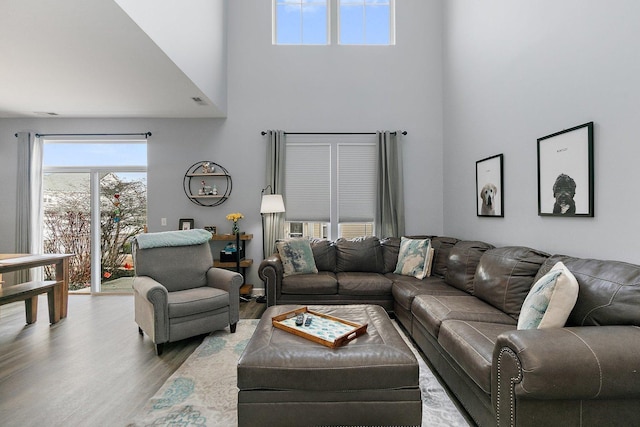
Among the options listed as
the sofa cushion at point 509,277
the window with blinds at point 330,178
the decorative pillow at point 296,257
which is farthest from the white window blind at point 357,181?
the sofa cushion at point 509,277

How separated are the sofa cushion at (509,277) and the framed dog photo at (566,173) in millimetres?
416

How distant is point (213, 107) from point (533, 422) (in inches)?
177

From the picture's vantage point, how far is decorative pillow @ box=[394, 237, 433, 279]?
3734mm

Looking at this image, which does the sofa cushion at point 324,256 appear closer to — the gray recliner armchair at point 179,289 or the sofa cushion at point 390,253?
the sofa cushion at point 390,253

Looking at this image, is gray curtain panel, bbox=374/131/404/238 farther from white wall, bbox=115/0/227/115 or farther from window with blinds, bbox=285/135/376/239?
white wall, bbox=115/0/227/115

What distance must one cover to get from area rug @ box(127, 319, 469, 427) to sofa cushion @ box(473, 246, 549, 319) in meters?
0.77

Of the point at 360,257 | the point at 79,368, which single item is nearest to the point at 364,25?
the point at 360,257

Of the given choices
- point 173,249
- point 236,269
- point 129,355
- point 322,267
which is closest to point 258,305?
point 236,269

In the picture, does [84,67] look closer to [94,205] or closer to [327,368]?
[94,205]

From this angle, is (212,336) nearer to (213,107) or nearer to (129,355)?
(129,355)

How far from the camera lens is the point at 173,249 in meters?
3.35

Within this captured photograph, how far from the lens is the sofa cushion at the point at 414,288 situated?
3.04 metres

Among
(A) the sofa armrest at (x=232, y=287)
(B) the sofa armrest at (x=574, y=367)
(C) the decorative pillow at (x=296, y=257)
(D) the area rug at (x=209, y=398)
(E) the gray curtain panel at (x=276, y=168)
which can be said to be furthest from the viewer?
(E) the gray curtain panel at (x=276, y=168)

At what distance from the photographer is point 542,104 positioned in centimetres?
261
